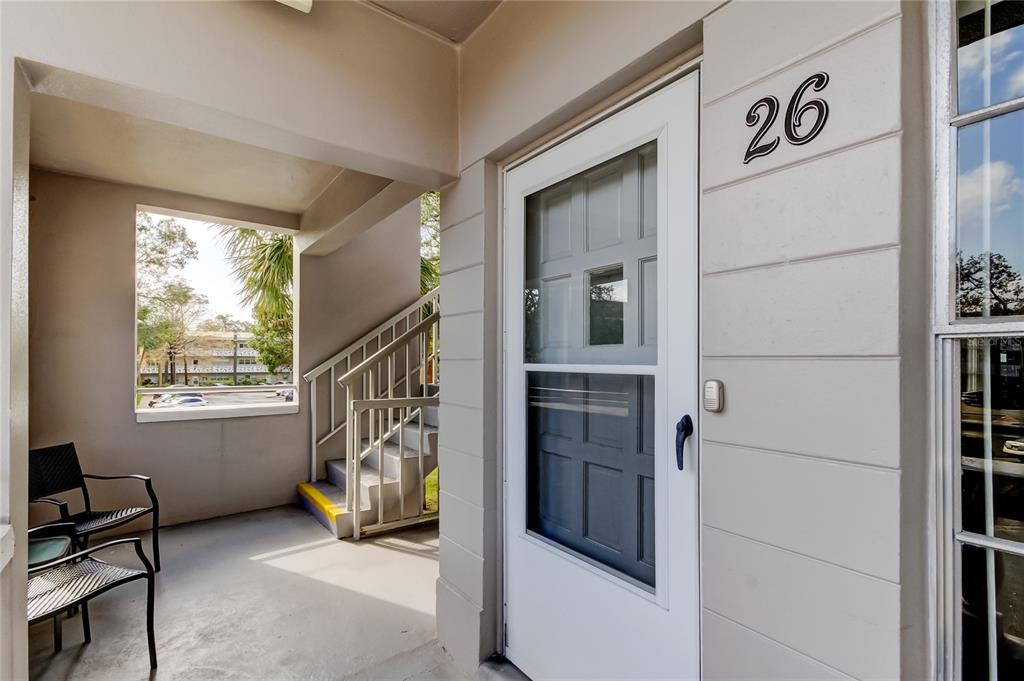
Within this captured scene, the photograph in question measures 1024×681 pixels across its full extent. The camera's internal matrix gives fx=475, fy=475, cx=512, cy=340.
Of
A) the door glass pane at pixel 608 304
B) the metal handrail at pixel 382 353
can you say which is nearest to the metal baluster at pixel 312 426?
the metal handrail at pixel 382 353

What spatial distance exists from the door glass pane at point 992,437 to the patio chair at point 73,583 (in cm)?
263

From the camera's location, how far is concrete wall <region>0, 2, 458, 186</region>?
4.62 feet

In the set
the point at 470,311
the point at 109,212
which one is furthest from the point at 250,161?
the point at 470,311

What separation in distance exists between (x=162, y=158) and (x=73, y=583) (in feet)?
8.64

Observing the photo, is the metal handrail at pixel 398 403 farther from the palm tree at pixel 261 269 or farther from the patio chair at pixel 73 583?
the palm tree at pixel 261 269

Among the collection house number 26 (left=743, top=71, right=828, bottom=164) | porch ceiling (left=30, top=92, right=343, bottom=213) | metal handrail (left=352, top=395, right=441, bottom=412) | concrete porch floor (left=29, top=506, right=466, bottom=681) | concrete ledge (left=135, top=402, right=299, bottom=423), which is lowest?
concrete porch floor (left=29, top=506, right=466, bottom=681)

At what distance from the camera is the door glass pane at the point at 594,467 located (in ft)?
5.01

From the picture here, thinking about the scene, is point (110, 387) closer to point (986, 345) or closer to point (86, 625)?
point (86, 625)

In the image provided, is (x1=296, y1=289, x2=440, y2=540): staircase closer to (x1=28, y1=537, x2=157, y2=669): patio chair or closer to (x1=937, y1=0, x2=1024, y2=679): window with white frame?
(x1=28, y1=537, x2=157, y2=669): patio chair

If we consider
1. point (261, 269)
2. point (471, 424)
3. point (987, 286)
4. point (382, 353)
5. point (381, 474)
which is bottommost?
point (381, 474)

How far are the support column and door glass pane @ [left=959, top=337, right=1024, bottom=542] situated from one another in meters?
1.49

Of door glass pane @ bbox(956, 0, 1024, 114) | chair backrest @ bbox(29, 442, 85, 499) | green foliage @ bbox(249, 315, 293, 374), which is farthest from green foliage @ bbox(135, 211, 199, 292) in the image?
door glass pane @ bbox(956, 0, 1024, 114)

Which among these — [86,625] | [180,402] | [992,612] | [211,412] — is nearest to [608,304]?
[992,612]

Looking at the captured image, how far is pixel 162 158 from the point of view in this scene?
3215 millimetres
